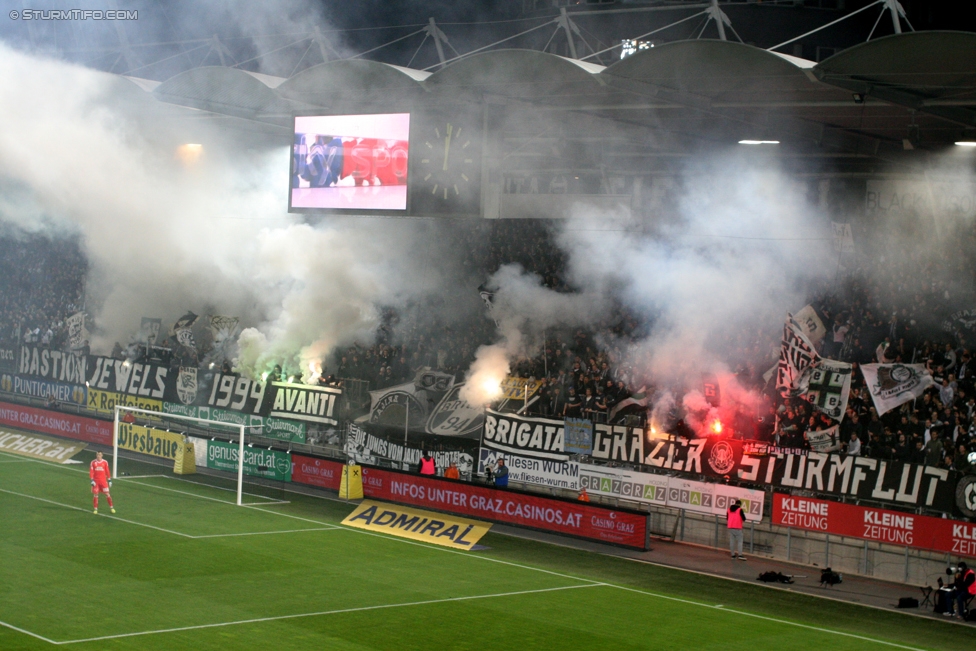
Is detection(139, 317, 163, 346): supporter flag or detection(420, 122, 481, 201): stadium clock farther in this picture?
detection(139, 317, 163, 346): supporter flag

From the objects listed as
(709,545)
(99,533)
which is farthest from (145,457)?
(709,545)

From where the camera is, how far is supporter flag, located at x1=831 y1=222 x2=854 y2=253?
84.2 ft

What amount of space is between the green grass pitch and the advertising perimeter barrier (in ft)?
2.71

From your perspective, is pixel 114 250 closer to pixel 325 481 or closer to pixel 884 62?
pixel 325 481

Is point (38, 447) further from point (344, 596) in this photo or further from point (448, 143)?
point (344, 596)

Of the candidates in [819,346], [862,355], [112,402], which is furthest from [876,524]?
[112,402]

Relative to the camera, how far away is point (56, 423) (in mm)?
33500

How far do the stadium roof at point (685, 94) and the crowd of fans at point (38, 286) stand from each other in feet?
58.2

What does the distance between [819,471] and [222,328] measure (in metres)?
24.1

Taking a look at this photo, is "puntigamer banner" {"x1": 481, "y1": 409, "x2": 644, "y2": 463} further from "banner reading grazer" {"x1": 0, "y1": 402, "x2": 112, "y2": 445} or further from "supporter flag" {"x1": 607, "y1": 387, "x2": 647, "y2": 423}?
"banner reading grazer" {"x1": 0, "y1": 402, "x2": 112, "y2": 445}

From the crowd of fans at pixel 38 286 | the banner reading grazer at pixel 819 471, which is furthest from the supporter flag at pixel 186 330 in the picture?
the banner reading grazer at pixel 819 471

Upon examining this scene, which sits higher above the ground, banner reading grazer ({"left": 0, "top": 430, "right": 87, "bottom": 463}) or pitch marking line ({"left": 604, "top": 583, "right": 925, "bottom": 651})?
pitch marking line ({"left": 604, "top": 583, "right": 925, "bottom": 651})

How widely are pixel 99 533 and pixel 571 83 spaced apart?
42.9ft

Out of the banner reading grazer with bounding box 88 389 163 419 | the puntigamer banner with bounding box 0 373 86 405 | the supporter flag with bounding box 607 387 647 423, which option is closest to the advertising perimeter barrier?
the supporter flag with bounding box 607 387 647 423
